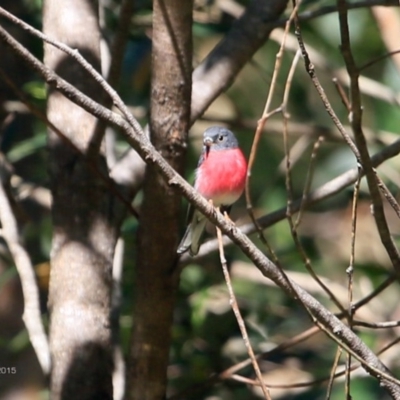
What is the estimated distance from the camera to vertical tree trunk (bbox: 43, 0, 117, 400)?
9.25 ft

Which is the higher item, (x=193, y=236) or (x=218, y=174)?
(x=218, y=174)

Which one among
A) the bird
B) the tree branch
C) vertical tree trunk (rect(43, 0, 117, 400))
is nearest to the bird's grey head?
the bird

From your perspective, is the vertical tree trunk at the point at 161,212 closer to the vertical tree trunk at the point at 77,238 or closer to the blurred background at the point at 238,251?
the vertical tree trunk at the point at 77,238

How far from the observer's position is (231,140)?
13.7 ft

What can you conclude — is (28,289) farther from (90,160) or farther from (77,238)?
(90,160)

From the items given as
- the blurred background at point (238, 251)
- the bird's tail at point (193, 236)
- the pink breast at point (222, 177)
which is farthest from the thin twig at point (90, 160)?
the pink breast at point (222, 177)

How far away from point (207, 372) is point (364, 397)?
0.81 meters

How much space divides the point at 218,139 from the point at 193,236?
2.47 ft

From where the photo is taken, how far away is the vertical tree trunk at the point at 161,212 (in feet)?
8.96

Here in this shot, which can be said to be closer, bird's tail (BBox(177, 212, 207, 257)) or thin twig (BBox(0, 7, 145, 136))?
thin twig (BBox(0, 7, 145, 136))

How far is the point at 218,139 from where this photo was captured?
13.5 feet

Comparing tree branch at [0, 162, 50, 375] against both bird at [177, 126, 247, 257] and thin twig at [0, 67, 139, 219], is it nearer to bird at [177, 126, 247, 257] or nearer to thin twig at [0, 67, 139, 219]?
thin twig at [0, 67, 139, 219]

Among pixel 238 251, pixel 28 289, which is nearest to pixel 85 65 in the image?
pixel 28 289

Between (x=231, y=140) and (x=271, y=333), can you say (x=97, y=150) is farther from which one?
(x=271, y=333)
